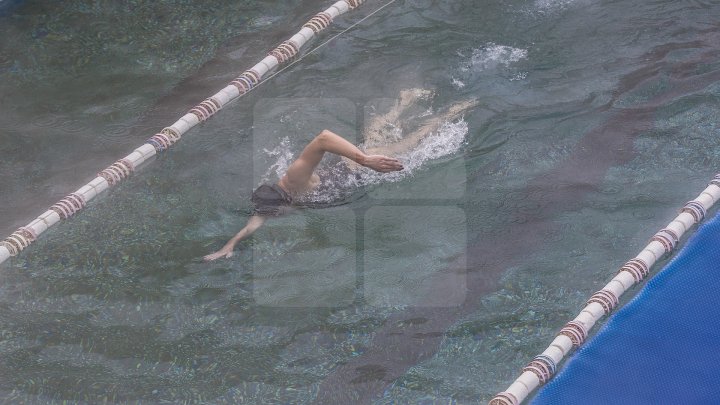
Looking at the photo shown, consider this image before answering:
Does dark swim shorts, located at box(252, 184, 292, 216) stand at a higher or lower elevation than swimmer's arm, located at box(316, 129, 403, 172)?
lower

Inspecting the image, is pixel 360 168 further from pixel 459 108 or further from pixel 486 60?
pixel 486 60

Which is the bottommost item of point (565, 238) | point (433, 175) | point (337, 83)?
point (565, 238)

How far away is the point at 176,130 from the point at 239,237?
4.14 feet

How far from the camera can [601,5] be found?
7301 millimetres

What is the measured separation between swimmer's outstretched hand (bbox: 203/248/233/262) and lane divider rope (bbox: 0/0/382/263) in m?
1.03

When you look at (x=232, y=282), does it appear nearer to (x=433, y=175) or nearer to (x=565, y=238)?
(x=433, y=175)

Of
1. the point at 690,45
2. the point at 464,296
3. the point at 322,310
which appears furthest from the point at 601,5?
the point at 322,310

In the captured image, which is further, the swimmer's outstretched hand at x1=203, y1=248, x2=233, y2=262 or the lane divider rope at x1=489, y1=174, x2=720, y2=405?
the swimmer's outstretched hand at x1=203, y1=248, x2=233, y2=262

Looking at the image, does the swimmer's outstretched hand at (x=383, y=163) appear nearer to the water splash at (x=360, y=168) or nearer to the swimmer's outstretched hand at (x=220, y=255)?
the water splash at (x=360, y=168)

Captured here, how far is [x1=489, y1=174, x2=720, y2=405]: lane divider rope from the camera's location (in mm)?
4199

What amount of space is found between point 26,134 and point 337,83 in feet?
8.28
